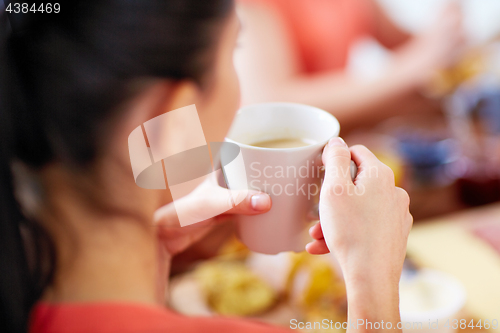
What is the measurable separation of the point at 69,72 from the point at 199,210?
0.68 feet

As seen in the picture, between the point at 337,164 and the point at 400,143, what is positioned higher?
the point at 337,164

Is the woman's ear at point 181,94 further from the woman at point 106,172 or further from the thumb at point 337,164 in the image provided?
the thumb at point 337,164

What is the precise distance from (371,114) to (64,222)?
980 millimetres

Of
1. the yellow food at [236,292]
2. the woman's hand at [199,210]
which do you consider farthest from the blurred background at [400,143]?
the woman's hand at [199,210]

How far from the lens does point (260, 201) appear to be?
0.36 meters

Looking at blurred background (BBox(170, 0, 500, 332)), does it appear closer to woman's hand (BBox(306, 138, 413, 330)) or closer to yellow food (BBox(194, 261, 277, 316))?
yellow food (BBox(194, 261, 277, 316))

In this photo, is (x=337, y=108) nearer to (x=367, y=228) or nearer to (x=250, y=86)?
(x=250, y=86)

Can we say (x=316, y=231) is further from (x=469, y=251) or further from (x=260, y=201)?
(x=469, y=251)

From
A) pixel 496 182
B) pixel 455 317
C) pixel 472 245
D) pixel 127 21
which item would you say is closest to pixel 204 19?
pixel 127 21

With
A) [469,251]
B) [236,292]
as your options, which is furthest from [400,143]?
[236,292]

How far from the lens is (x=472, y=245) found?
25.4 inches

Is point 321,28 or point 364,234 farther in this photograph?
point 321,28

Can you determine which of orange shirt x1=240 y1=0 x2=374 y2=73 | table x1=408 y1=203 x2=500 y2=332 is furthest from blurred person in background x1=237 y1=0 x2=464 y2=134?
table x1=408 y1=203 x2=500 y2=332

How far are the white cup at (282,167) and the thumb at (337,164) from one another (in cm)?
1
